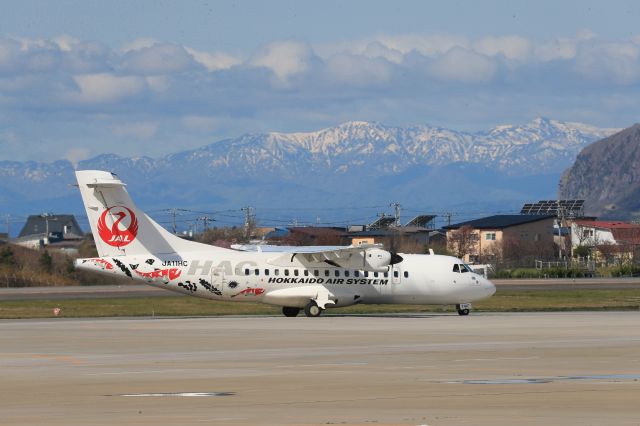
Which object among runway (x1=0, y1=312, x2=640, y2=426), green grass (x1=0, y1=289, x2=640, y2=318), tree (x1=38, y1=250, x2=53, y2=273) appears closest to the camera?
runway (x1=0, y1=312, x2=640, y2=426)

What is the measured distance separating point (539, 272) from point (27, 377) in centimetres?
8721

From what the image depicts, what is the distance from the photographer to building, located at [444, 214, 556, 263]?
154750 millimetres

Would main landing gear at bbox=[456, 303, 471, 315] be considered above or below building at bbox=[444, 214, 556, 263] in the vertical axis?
below

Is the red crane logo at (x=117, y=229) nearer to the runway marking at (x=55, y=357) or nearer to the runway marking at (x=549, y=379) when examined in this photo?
the runway marking at (x=55, y=357)

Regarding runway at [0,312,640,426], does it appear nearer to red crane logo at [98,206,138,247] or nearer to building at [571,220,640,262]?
red crane logo at [98,206,138,247]

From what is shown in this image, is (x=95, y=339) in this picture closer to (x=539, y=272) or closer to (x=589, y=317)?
(x=589, y=317)

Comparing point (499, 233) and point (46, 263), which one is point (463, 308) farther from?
point (499, 233)

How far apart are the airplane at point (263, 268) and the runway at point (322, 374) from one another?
570cm

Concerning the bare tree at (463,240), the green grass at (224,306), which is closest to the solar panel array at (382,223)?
the bare tree at (463,240)

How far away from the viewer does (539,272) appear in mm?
111562

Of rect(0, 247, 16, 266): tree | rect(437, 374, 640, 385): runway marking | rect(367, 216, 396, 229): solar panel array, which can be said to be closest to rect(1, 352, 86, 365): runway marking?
rect(437, 374, 640, 385): runway marking

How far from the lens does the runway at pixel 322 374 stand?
21188 mm

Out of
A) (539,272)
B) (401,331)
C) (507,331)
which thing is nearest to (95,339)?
(401,331)

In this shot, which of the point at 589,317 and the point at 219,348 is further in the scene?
the point at 589,317
